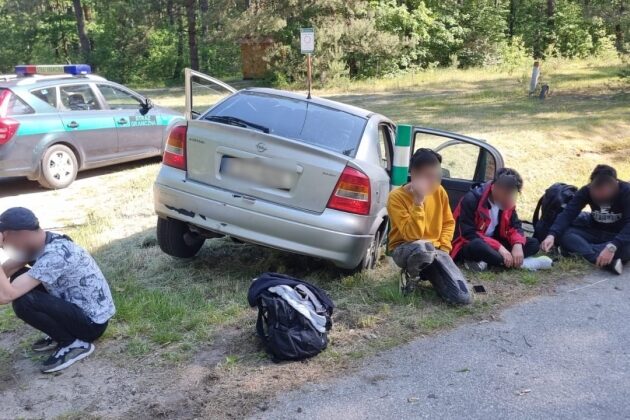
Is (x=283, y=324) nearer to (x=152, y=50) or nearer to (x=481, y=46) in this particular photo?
(x=481, y=46)

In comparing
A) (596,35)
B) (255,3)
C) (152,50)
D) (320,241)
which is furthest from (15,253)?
(152,50)

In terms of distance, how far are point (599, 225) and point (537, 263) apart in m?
0.83

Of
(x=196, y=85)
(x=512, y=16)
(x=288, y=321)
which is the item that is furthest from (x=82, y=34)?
(x=288, y=321)

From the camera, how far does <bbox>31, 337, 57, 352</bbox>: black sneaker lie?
13.2 feet

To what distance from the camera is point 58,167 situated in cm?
905

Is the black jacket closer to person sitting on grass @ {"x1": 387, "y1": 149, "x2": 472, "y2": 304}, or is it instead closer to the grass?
the grass

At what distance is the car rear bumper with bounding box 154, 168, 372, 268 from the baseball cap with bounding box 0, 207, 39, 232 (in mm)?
1488

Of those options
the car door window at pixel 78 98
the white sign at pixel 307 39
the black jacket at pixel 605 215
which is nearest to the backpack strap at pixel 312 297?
the black jacket at pixel 605 215

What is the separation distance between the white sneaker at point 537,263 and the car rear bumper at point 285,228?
166cm

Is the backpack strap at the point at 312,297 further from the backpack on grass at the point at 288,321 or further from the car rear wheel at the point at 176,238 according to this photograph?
the car rear wheel at the point at 176,238

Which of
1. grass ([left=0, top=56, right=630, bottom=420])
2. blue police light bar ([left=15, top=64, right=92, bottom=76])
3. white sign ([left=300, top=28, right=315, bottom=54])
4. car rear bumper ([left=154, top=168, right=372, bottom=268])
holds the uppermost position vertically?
white sign ([left=300, top=28, right=315, bottom=54])

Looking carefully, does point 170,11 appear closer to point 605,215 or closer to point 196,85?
point 196,85

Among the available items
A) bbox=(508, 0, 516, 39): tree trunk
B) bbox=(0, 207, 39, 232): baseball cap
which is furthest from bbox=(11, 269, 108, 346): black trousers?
bbox=(508, 0, 516, 39): tree trunk

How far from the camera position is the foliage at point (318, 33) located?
24938 millimetres
